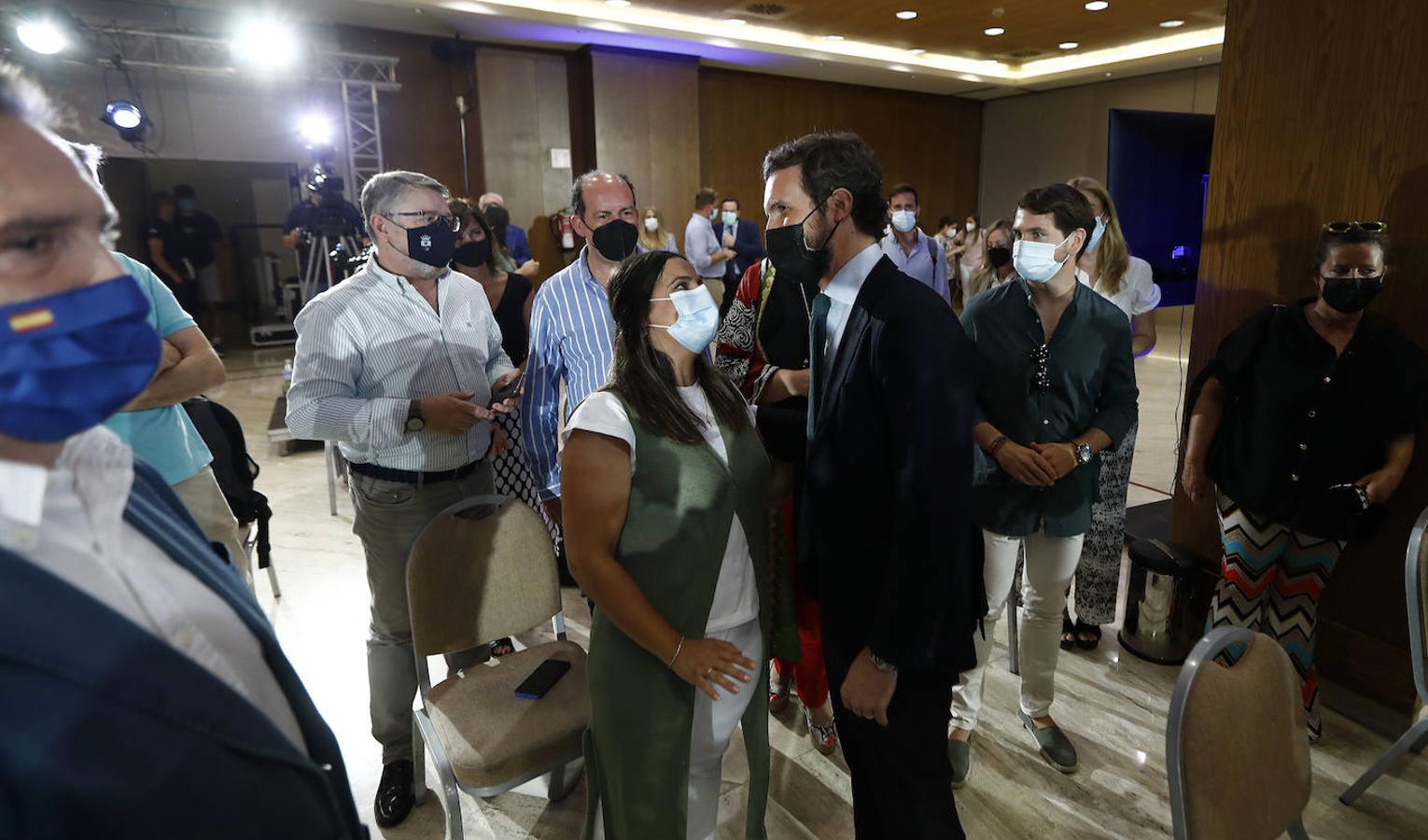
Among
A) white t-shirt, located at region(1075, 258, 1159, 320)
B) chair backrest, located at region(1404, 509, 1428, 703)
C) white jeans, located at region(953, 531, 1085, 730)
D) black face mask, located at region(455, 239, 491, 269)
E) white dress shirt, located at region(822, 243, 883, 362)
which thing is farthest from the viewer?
black face mask, located at region(455, 239, 491, 269)

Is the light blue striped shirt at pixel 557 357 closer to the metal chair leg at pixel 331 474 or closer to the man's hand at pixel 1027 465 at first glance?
the man's hand at pixel 1027 465

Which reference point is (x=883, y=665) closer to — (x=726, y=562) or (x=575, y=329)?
(x=726, y=562)

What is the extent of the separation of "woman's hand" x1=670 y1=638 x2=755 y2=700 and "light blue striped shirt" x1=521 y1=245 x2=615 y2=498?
1.14 meters

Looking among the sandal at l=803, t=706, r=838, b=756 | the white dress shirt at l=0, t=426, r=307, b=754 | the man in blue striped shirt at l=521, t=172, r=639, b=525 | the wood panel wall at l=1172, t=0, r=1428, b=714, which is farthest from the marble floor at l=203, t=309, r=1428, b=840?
the white dress shirt at l=0, t=426, r=307, b=754

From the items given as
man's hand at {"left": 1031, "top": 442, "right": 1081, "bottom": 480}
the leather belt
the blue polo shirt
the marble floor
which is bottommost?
the marble floor

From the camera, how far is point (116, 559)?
593mm

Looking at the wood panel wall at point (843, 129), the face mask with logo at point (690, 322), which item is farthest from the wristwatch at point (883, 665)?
the wood panel wall at point (843, 129)

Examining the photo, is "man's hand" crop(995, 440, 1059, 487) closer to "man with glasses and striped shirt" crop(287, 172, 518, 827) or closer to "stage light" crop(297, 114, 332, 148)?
"man with glasses and striped shirt" crop(287, 172, 518, 827)

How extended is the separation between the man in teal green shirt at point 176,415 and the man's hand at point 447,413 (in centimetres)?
51

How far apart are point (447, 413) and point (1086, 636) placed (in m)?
2.47

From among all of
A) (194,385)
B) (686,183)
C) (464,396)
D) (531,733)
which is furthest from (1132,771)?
(686,183)

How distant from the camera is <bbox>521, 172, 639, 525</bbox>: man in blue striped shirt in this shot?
241cm

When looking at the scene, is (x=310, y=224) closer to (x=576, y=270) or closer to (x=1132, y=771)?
(x=576, y=270)

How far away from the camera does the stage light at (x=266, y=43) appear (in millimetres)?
7535
